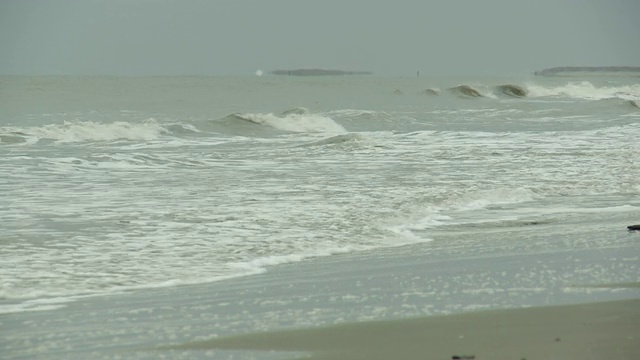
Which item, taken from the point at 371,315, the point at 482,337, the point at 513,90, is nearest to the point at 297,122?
the point at 371,315

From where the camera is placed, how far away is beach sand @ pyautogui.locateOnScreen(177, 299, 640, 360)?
14.8ft

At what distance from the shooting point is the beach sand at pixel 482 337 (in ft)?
14.8

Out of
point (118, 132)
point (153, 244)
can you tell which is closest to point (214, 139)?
point (118, 132)

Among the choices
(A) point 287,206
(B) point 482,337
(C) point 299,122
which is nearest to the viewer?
(B) point 482,337

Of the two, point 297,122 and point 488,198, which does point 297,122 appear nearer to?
point 297,122

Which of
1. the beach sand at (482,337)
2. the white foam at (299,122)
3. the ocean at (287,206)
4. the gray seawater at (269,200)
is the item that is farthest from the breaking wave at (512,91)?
the beach sand at (482,337)

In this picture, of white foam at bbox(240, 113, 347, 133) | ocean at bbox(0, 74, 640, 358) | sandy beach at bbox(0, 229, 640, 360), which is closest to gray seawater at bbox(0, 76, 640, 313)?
ocean at bbox(0, 74, 640, 358)

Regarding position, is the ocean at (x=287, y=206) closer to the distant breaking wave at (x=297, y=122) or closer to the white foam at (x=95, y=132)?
the white foam at (x=95, y=132)

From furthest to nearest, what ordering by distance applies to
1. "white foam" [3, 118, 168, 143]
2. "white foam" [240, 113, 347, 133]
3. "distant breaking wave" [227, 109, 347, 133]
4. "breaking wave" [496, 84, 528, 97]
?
"breaking wave" [496, 84, 528, 97]
"white foam" [240, 113, 347, 133]
"distant breaking wave" [227, 109, 347, 133]
"white foam" [3, 118, 168, 143]

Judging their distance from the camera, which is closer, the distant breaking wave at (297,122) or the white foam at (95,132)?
the white foam at (95,132)

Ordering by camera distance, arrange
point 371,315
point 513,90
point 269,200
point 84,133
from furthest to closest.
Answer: point 513,90, point 84,133, point 269,200, point 371,315

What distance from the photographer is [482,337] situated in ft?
15.9

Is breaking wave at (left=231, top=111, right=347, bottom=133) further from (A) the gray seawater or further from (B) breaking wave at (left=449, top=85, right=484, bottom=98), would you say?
(B) breaking wave at (left=449, top=85, right=484, bottom=98)

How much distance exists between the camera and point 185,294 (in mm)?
6285
